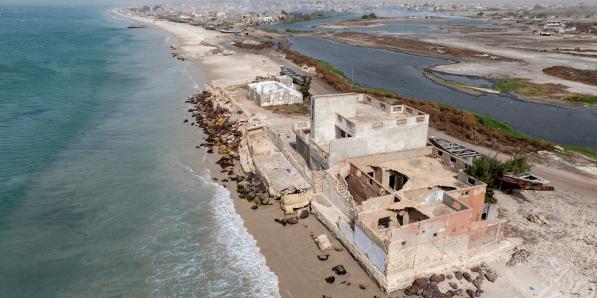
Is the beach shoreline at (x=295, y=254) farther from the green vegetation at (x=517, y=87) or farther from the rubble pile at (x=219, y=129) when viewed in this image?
the green vegetation at (x=517, y=87)

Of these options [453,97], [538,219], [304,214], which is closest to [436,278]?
[304,214]

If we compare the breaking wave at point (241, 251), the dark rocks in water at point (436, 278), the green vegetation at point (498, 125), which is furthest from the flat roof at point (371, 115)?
the green vegetation at point (498, 125)

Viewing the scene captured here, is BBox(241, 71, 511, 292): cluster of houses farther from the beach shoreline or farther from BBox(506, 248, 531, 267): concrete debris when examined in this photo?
the beach shoreline

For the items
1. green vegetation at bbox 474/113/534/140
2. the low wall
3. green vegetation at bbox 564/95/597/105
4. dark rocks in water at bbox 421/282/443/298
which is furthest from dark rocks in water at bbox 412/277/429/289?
green vegetation at bbox 564/95/597/105

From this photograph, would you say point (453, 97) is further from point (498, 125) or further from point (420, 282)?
point (420, 282)

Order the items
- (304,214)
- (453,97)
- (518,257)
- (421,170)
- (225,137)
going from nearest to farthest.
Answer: (518,257) → (304,214) → (421,170) → (225,137) → (453,97)

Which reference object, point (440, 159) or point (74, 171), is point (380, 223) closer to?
point (440, 159)

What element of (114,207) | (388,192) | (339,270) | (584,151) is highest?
(388,192)
